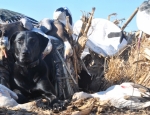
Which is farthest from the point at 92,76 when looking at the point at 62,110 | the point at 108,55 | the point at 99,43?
the point at 62,110

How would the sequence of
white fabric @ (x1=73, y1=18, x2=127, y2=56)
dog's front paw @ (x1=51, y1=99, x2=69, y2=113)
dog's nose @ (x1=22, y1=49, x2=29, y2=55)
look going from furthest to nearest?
white fabric @ (x1=73, y1=18, x2=127, y2=56) < dog's nose @ (x1=22, y1=49, x2=29, y2=55) < dog's front paw @ (x1=51, y1=99, x2=69, y2=113)

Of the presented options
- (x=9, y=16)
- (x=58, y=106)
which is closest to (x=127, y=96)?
(x=58, y=106)

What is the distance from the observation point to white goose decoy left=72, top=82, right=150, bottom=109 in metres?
3.53

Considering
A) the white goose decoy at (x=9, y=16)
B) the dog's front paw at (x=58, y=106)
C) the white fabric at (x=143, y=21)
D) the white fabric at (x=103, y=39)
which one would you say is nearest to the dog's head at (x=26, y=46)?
the dog's front paw at (x=58, y=106)

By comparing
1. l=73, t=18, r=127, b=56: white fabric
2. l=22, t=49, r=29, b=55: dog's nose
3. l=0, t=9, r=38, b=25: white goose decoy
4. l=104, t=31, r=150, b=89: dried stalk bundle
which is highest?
Result: l=0, t=9, r=38, b=25: white goose decoy

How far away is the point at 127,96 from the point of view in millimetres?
3580

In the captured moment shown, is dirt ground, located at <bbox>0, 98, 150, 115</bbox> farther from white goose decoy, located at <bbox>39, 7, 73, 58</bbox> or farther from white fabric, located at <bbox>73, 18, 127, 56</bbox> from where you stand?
white fabric, located at <bbox>73, 18, 127, 56</bbox>

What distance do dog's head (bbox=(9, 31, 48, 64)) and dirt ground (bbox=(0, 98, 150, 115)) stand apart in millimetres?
528

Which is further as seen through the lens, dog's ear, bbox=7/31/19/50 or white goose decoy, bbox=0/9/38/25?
white goose decoy, bbox=0/9/38/25

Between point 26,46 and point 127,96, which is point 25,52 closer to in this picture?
point 26,46

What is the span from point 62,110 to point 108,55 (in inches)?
103

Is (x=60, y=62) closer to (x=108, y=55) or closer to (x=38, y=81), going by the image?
(x=38, y=81)

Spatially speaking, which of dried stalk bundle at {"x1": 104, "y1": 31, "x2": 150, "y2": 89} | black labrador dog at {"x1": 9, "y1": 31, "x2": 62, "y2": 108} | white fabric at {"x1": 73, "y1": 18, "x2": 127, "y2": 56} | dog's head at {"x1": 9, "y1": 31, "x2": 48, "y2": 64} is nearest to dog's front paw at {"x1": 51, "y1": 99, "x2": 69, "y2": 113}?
black labrador dog at {"x1": 9, "y1": 31, "x2": 62, "y2": 108}

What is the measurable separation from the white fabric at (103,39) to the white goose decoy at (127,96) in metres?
2.03
